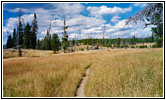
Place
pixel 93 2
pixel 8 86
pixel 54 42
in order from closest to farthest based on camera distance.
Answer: pixel 93 2
pixel 8 86
pixel 54 42

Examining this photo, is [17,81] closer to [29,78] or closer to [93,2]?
[29,78]

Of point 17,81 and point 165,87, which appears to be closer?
point 165,87

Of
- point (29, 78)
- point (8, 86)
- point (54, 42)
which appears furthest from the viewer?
point (54, 42)

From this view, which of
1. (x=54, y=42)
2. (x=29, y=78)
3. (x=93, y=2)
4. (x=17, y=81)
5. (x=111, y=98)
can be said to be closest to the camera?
(x=111, y=98)

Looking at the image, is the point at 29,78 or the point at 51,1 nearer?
the point at 51,1

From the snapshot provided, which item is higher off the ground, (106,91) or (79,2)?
(79,2)

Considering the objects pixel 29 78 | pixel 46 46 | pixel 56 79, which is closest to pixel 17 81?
pixel 29 78

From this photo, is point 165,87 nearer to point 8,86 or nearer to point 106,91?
point 106,91

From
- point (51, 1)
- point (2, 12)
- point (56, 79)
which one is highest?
point (51, 1)

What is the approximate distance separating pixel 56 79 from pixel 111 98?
336cm

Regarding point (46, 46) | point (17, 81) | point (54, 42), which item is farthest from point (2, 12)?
point (46, 46)

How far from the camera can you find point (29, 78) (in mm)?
6848

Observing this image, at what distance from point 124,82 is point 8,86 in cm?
433

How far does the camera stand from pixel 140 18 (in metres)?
7.63
